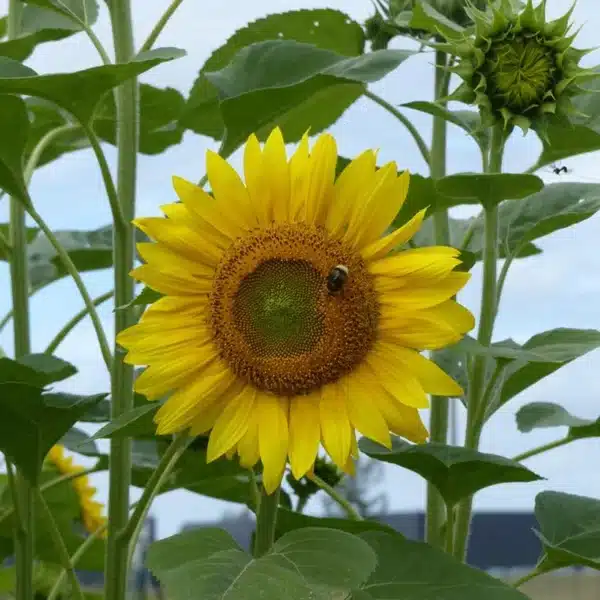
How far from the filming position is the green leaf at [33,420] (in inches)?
30.7

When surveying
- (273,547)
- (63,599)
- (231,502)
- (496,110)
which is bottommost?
(63,599)

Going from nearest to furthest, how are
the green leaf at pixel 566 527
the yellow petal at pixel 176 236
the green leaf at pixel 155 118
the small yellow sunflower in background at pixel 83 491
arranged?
the yellow petal at pixel 176 236 < the green leaf at pixel 566 527 < the green leaf at pixel 155 118 < the small yellow sunflower in background at pixel 83 491

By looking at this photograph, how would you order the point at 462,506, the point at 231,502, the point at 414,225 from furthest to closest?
the point at 231,502 < the point at 462,506 < the point at 414,225

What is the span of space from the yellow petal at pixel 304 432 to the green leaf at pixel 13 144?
0.29 m

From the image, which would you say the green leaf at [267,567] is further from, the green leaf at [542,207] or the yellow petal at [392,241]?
the green leaf at [542,207]

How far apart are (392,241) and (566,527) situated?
0.33 metres

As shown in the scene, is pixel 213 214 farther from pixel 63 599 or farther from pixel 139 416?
pixel 63 599

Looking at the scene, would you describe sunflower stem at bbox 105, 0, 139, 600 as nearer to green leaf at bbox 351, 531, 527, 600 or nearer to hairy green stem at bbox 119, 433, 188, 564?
hairy green stem at bbox 119, 433, 188, 564

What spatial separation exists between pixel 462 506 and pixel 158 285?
0.30 metres

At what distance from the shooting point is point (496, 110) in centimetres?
70

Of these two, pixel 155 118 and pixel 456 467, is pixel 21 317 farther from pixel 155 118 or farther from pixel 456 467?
pixel 456 467

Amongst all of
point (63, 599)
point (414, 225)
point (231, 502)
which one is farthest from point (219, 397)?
point (63, 599)

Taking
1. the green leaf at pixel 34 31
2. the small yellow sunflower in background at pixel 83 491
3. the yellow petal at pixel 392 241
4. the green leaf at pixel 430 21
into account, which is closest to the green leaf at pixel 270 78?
the green leaf at pixel 430 21

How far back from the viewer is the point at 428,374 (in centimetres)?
62
